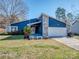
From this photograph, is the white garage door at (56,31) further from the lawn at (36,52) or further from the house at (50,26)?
the lawn at (36,52)

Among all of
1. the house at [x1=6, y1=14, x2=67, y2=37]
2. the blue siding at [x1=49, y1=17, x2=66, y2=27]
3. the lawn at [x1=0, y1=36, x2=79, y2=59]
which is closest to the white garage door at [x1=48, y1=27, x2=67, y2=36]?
the house at [x1=6, y1=14, x2=67, y2=37]

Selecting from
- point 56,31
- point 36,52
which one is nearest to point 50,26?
point 56,31

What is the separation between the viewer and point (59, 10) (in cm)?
6600

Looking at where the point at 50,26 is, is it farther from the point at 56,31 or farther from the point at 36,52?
the point at 36,52

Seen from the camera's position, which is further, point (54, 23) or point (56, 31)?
point (56, 31)

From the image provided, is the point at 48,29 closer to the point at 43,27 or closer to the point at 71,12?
the point at 43,27

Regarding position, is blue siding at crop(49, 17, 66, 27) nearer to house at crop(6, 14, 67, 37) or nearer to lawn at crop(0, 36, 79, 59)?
house at crop(6, 14, 67, 37)

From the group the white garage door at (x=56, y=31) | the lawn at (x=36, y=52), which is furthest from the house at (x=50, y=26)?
the lawn at (x=36, y=52)

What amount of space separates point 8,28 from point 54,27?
1481 centimetres

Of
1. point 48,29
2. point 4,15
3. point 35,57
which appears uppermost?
point 4,15

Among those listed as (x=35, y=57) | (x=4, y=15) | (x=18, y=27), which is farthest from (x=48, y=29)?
(x=4, y=15)

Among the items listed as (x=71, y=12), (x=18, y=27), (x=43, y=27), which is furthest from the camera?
(x=71, y=12)

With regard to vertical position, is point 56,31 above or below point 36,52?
above

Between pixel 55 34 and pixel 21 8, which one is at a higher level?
pixel 21 8
